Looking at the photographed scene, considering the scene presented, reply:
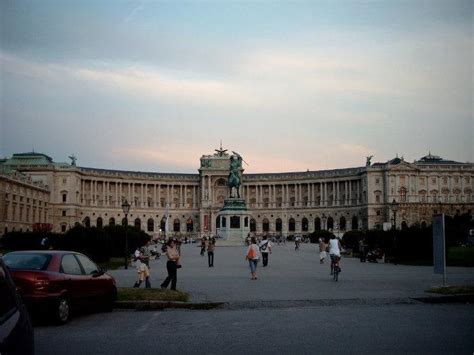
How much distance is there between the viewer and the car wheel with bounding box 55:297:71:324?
1490 centimetres

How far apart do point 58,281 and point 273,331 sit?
17.8ft

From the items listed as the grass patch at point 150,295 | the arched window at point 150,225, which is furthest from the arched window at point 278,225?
the grass patch at point 150,295

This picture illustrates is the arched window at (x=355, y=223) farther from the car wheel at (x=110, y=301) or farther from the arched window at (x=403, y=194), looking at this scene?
the car wheel at (x=110, y=301)

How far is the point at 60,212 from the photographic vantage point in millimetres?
146000

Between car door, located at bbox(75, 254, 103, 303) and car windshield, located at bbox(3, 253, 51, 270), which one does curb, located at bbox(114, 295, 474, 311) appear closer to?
car door, located at bbox(75, 254, 103, 303)

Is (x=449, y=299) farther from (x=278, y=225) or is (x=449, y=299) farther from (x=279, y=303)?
(x=278, y=225)

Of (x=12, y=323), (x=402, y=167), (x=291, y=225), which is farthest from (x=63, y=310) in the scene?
(x=291, y=225)

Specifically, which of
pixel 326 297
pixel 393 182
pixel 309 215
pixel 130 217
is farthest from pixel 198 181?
pixel 326 297

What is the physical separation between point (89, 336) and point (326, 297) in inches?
386

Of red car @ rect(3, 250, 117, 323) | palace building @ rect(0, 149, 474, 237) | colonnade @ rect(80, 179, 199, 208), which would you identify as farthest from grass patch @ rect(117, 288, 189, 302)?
colonnade @ rect(80, 179, 199, 208)

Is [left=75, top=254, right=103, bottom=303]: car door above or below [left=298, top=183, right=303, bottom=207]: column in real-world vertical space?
below

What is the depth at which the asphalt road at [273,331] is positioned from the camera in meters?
11.9

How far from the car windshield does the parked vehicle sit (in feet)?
33.2

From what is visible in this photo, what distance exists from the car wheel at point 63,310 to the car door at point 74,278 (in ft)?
0.82
